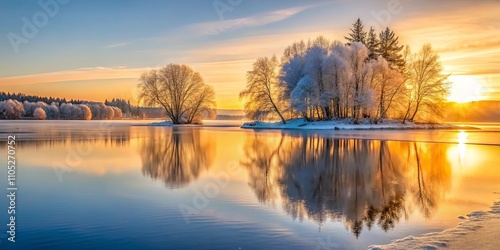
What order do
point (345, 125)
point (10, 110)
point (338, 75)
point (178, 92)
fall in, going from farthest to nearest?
point (10, 110)
point (178, 92)
point (338, 75)
point (345, 125)

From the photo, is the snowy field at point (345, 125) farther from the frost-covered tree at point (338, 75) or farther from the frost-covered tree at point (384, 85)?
the frost-covered tree at point (338, 75)

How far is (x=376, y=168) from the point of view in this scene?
1822 cm

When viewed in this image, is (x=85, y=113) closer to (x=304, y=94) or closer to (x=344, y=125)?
(x=304, y=94)

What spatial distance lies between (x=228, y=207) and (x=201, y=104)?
3028 inches

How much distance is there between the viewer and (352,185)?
13930mm

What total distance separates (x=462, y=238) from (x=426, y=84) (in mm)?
64322

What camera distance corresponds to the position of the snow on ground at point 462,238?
734 cm

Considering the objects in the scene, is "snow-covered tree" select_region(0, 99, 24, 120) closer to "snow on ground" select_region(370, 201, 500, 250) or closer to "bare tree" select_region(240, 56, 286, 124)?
"bare tree" select_region(240, 56, 286, 124)

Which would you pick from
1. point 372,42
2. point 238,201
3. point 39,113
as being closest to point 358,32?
point 372,42

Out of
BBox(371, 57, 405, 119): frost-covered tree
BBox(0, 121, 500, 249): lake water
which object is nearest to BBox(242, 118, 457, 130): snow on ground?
BBox(371, 57, 405, 119): frost-covered tree

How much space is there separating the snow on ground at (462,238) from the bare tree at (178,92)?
7853 cm

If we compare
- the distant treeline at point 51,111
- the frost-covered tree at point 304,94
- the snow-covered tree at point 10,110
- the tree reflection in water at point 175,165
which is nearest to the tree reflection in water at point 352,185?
the tree reflection in water at point 175,165

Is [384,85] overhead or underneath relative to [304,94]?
overhead

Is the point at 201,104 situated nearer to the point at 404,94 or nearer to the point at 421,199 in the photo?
the point at 404,94
